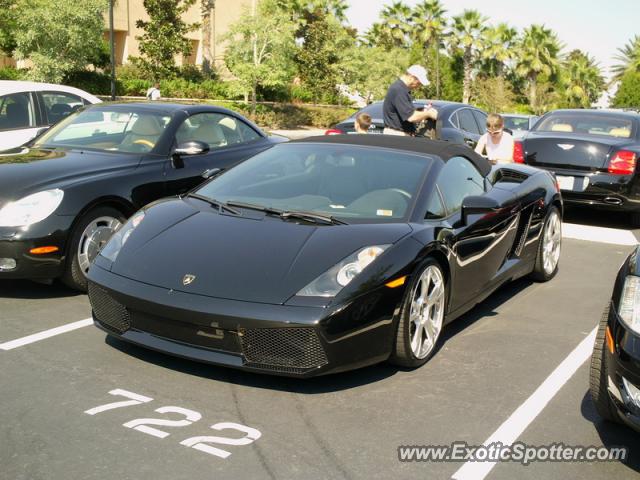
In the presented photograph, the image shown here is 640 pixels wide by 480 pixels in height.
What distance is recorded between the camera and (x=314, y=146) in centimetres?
579

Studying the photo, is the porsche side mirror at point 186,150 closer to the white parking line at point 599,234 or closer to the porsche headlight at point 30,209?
the porsche headlight at point 30,209

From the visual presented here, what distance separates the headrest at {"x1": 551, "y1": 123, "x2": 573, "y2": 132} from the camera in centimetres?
1128

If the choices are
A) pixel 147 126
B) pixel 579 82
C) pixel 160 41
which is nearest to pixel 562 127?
pixel 147 126

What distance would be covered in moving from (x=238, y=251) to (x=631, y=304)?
204cm

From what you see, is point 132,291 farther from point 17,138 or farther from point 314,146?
point 17,138

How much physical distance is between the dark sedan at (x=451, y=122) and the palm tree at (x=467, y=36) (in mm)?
50864

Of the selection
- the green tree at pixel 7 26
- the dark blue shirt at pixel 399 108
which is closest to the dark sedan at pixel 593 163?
the dark blue shirt at pixel 399 108

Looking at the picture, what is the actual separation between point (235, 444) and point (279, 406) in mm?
497

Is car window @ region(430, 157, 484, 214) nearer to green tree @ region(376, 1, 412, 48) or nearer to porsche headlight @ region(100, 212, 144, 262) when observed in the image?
porsche headlight @ region(100, 212, 144, 262)

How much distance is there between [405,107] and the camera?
937cm

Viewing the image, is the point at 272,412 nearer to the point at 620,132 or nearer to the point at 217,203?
the point at 217,203

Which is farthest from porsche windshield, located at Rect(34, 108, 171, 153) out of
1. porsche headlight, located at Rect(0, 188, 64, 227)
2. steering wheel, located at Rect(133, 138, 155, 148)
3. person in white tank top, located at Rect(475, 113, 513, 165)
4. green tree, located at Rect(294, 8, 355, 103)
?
green tree, located at Rect(294, 8, 355, 103)

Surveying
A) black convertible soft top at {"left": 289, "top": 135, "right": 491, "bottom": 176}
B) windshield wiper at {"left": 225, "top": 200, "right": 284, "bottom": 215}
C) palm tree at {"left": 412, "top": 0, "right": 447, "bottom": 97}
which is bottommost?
windshield wiper at {"left": 225, "top": 200, "right": 284, "bottom": 215}

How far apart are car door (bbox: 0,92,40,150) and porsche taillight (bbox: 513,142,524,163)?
6.14 metres
